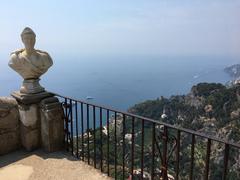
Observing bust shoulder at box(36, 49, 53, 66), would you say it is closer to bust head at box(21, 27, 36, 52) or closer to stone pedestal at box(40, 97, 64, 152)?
bust head at box(21, 27, 36, 52)

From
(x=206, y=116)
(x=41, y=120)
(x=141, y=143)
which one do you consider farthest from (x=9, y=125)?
(x=206, y=116)

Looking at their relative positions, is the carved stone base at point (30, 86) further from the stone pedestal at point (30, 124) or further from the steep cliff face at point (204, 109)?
the steep cliff face at point (204, 109)

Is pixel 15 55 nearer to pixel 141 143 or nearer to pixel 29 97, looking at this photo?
pixel 29 97

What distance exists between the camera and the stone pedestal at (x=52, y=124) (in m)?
4.59

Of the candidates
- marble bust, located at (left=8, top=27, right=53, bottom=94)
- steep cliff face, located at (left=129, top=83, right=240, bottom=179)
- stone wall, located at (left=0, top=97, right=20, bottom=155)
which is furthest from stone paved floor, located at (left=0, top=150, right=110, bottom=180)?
steep cliff face, located at (left=129, top=83, right=240, bottom=179)

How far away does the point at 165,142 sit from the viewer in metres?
2.96

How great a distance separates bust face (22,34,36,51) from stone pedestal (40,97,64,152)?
2.96 feet

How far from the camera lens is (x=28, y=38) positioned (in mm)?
4469

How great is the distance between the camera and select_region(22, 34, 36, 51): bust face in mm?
4458

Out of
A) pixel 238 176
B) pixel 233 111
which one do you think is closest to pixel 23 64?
pixel 238 176

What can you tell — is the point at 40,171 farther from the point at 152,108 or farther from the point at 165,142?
the point at 152,108

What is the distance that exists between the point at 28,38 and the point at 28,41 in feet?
0.16

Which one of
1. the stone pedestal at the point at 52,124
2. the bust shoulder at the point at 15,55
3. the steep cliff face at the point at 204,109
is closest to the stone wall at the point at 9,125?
the stone pedestal at the point at 52,124

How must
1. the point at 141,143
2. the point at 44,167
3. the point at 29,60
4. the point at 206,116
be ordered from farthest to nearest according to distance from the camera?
1. the point at 206,116
2. the point at 29,60
3. the point at 44,167
4. the point at 141,143
